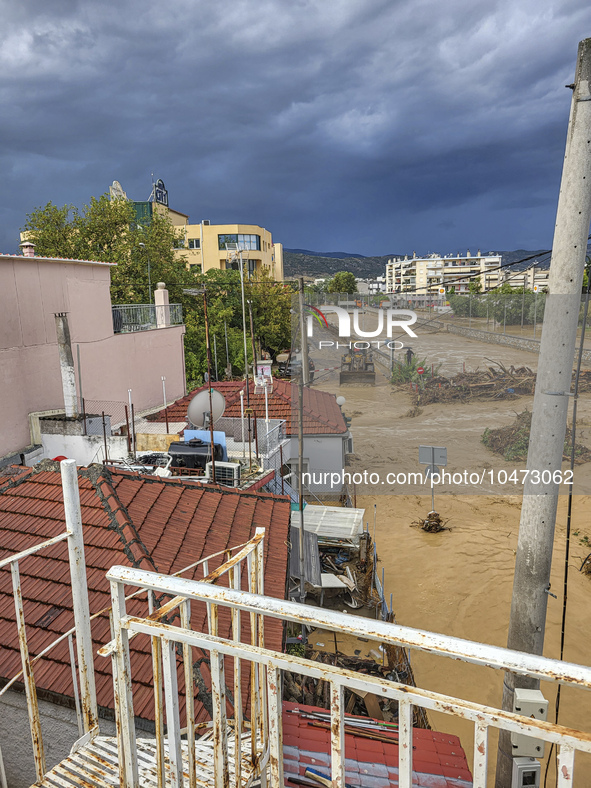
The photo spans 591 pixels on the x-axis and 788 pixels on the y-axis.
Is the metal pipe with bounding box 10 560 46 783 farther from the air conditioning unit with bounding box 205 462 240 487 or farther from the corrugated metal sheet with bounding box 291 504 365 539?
the corrugated metal sheet with bounding box 291 504 365 539

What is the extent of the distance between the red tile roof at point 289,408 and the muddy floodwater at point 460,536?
94cm

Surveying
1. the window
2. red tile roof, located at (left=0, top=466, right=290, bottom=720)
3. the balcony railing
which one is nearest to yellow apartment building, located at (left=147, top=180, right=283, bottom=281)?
the window

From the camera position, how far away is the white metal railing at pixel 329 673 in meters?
1.31

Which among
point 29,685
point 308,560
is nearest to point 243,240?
point 308,560

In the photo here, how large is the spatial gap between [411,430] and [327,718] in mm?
14815

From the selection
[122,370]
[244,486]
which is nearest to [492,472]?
[244,486]

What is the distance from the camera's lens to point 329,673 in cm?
151

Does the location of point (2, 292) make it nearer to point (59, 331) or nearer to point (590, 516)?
point (59, 331)

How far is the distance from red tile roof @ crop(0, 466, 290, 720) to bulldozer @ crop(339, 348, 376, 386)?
6173mm

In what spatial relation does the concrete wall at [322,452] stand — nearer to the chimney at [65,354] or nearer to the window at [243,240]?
the chimney at [65,354]

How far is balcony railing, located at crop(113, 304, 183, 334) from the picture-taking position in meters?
19.8

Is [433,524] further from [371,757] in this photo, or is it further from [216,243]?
[216,243]

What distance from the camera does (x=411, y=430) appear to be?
1864cm

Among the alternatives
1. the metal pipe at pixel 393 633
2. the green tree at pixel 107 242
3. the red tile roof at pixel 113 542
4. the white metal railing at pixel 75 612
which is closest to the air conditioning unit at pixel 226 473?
the red tile roof at pixel 113 542
